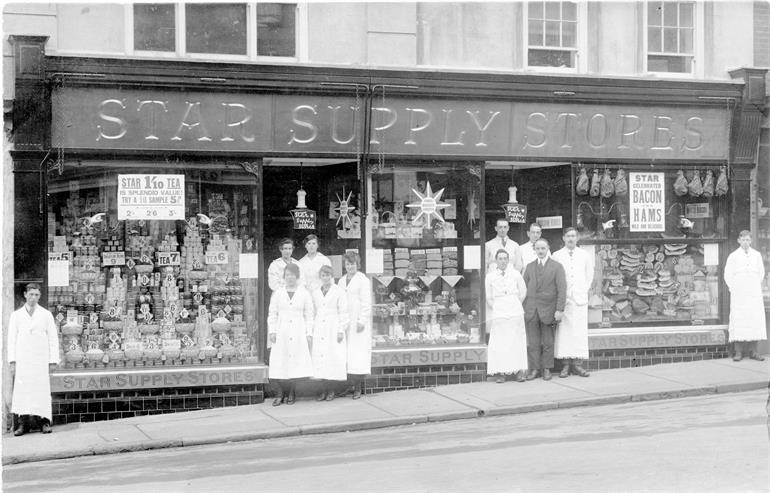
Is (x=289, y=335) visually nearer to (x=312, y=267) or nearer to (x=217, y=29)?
(x=312, y=267)

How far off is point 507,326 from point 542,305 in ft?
1.88

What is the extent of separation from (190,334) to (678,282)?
7481 millimetres

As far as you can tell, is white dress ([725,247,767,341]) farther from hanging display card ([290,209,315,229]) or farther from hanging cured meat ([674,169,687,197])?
hanging display card ([290,209,315,229])

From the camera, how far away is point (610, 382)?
12875mm

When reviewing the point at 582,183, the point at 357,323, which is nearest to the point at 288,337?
the point at 357,323

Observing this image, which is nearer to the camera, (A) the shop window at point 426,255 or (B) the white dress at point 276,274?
(B) the white dress at point 276,274

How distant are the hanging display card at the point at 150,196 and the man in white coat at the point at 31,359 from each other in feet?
5.37

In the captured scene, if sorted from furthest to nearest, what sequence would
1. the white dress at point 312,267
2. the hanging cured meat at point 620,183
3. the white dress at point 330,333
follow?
the hanging cured meat at point 620,183
the white dress at point 312,267
the white dress at point 330,333

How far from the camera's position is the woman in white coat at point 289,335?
12.3m

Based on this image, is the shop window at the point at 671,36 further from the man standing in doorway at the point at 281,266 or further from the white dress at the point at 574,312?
the man standing in doorway at the point at 281,266

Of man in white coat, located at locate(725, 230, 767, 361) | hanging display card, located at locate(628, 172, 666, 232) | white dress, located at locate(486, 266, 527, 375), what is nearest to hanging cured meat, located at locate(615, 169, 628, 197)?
hanging display card, located at locate(628, 172, 666, 232)

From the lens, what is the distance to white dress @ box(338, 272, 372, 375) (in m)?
12.5

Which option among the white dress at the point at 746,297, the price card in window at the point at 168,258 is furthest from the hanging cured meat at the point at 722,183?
the price card in window at the point at 168,258

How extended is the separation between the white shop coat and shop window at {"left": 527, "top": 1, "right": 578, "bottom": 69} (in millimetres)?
7585
